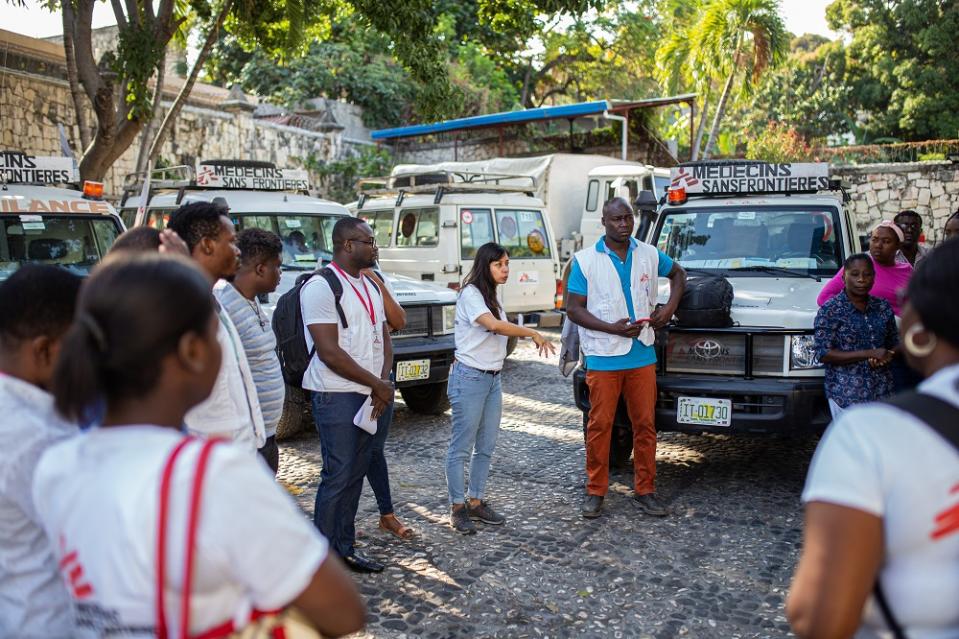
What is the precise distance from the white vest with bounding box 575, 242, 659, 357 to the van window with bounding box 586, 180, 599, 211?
30.4 feet

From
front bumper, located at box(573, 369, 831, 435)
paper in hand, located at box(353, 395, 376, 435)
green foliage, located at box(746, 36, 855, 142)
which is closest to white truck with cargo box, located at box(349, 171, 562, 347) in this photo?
front bumper, located at box(573, 369, 831, 435)

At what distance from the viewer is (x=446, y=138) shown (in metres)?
21.1

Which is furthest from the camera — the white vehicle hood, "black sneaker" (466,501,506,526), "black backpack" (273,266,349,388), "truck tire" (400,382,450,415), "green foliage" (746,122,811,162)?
"green foliage" (746,122,811,162)

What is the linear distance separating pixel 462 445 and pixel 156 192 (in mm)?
5245

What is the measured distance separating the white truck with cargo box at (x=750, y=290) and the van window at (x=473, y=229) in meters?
3.51

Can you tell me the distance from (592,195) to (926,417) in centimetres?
1326

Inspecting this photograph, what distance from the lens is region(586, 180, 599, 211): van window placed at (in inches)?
563

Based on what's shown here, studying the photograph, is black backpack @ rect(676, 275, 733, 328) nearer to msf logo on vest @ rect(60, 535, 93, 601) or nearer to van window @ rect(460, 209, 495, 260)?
msf logo on vest @ rect(60, 535, 93, 601)

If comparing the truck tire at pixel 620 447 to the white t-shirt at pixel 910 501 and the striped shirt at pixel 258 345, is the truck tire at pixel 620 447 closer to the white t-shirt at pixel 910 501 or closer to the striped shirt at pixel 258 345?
the striped shirt at pixel 258 345

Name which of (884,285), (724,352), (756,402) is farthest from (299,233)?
(884,285)

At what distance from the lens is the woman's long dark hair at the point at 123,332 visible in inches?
55.1

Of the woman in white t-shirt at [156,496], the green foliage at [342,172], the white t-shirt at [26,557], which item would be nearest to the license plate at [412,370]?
the white t-shirt at [26,557]

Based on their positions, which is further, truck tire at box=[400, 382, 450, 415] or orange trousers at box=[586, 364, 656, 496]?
truck tire at box=[400, 382, 450, 415]

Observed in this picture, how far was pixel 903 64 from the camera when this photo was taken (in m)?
23.3
